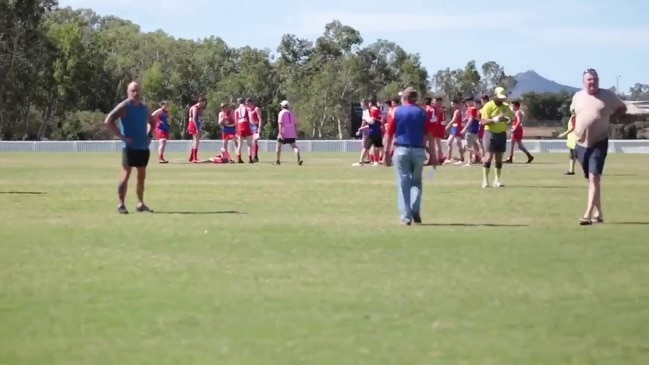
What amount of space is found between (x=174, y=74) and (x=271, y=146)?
57913mm

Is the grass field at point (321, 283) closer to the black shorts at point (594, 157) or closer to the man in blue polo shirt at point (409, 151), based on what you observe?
the man in blue polo shirt at point (409, 151)

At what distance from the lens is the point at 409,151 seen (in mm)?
17844

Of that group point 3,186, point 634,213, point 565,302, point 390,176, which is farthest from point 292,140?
point 565,302

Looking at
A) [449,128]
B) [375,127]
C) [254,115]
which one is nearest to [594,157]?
[375,127]

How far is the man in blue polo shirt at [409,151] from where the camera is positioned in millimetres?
17750

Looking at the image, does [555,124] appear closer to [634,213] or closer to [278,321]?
[634,213]

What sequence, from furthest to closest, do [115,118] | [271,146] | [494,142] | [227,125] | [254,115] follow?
1. [271,146]
2. [227,125]
3. [254,115]
4. [494,142]
5. [115,118]

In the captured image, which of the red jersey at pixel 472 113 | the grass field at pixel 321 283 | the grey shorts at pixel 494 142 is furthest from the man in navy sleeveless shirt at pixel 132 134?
the red jersey at pixel 472 113

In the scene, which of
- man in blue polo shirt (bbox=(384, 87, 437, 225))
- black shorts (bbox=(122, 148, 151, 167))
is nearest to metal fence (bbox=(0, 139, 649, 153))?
black shorts (bbox=(122, 148, 151, 167))

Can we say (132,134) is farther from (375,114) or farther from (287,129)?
(287,129)

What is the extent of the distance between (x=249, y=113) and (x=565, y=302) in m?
31.0

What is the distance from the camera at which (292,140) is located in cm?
4059

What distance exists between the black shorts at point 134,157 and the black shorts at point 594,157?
6.49m

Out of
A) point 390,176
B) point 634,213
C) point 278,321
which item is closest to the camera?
point 278,321
